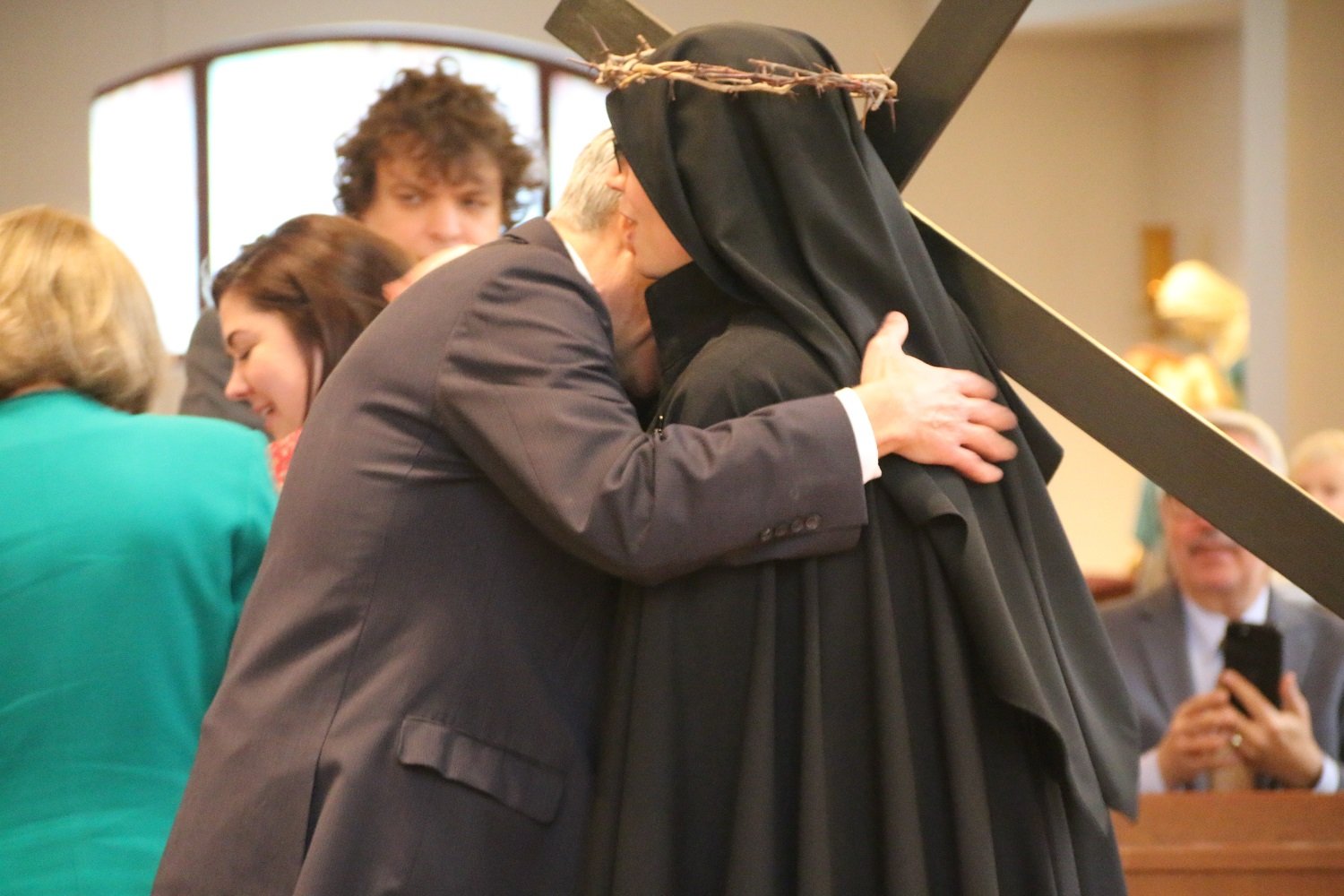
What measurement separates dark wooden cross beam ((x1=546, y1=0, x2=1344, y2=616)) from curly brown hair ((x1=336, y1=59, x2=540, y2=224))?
1.61 meters

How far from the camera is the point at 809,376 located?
2.01 metres

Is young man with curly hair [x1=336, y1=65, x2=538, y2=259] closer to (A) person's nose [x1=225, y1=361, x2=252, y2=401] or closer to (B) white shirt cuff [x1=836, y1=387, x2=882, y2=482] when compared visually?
(A) person's nose [x1=225, y1=361, x2=252, y2=401]

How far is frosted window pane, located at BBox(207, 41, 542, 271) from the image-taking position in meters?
7.64

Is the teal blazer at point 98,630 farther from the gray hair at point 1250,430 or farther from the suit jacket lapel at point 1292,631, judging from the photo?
the gray hair at point 1250,430

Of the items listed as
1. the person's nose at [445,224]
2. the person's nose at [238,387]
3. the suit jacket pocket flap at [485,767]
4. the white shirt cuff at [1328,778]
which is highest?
the person's nose at [445,224]

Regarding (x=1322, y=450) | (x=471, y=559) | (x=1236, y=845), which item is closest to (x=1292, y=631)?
(x=1236, y=845)

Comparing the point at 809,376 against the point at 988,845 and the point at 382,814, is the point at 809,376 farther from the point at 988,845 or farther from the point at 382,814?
the point at 382,814

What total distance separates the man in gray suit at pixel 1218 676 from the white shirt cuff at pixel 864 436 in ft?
6.66

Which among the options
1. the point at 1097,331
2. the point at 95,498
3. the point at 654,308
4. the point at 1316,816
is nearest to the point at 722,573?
the point at 654,308

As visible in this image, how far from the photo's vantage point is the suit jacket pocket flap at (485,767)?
197 cm

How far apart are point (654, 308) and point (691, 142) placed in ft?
0.80

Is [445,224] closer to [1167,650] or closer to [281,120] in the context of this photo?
[1167,650]

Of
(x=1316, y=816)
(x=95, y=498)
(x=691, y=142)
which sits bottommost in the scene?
(x=1316, y=816)

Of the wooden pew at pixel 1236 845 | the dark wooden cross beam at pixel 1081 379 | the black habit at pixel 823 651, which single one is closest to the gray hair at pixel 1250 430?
the wooden pew at pixel 1236 845
